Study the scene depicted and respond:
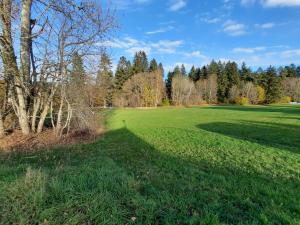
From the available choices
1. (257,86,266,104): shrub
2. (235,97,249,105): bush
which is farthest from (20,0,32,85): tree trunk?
(257,86,266,104): shrub

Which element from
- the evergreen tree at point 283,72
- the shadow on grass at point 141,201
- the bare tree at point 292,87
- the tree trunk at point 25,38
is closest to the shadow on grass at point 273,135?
the shadow on grass at point 141,201

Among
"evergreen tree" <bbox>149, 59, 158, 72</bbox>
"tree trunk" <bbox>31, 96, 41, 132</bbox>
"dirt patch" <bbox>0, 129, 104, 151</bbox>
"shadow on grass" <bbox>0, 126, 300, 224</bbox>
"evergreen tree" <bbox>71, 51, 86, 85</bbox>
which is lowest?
"dirt patch" <bbox>0, 129, 104, 151</bbox>

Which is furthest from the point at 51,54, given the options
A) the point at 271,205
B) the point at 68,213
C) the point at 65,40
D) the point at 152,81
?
the point at 152,81

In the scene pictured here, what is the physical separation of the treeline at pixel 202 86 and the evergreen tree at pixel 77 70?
158 feet

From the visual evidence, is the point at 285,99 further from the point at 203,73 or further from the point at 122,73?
the point at 122,73

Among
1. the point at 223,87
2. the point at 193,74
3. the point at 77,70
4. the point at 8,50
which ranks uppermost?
the point at 193,74

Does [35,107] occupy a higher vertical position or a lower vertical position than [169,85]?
lower

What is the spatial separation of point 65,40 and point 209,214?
1189 centimetres

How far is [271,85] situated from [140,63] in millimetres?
39447

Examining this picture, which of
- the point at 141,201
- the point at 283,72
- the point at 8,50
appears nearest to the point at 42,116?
the point at 8,50

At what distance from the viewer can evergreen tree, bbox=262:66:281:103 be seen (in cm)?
7012

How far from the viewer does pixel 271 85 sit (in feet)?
233

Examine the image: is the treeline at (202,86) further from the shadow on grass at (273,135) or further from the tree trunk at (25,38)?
the tree trunk at (25,38)

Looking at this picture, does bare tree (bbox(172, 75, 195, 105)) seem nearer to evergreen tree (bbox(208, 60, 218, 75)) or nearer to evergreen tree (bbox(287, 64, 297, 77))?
evergreen tree (bbox(208, 60, 218, 75))
